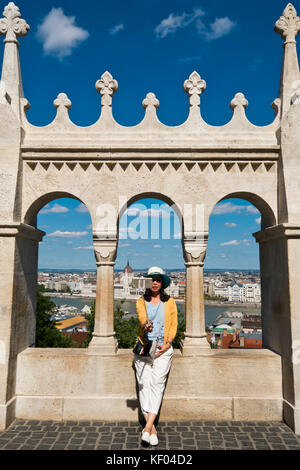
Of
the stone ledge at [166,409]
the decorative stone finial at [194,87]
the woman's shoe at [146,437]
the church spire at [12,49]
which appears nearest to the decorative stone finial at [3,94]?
the church spire at [12,49]

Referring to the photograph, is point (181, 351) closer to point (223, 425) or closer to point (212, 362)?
point (212, 362)

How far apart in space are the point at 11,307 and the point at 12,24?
3.81 m

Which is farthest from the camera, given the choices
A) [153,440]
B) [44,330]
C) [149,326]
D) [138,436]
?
[44,330]

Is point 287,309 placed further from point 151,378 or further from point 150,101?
point 150,101

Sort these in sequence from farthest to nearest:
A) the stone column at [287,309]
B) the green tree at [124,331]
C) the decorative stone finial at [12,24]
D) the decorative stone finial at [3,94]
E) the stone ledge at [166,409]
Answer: the green tree at [124,331] < the decorative stone finial at [12,24] < the decorative stone finial at [3,94] < the stone ledge at [166,409] < the stone column at [287,309]

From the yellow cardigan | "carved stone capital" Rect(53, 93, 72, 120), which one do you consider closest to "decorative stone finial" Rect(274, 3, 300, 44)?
"carved stone capital" Rect(53, 93, 72, 120)

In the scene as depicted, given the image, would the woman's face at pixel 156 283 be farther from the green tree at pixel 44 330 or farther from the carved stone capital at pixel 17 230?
the green tree at pixel 44 330

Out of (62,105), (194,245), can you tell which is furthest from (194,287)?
(62,105)

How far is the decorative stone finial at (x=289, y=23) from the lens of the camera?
4305mm

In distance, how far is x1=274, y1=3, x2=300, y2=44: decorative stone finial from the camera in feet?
14.1

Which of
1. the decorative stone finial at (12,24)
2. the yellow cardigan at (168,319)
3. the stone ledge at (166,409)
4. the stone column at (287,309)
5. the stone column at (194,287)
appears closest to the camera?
the yellow cardigan at (168,319)

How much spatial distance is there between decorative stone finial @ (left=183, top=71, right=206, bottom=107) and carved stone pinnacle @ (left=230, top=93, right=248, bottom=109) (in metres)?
0.46

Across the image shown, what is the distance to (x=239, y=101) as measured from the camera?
14.5ft
